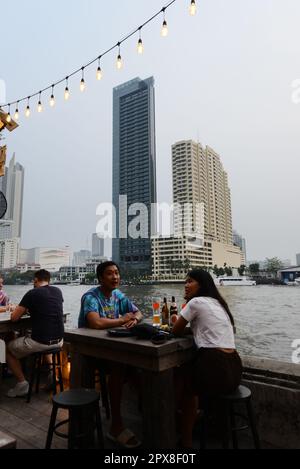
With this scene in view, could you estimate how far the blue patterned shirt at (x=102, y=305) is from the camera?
2.37 metres

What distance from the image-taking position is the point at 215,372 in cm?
183

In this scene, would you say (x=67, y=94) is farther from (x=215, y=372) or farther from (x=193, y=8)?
(x=215, y=372)

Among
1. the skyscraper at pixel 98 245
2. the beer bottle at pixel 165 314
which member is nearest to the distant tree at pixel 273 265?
the skyscraper at pixel 98 245

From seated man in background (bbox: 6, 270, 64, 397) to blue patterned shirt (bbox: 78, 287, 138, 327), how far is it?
77cm

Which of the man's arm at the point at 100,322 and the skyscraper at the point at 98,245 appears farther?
the skyscraper at the point at 98,245

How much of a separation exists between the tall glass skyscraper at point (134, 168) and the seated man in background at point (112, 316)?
7879 cm

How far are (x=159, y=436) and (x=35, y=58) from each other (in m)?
16.4

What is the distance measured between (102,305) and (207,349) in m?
0.98

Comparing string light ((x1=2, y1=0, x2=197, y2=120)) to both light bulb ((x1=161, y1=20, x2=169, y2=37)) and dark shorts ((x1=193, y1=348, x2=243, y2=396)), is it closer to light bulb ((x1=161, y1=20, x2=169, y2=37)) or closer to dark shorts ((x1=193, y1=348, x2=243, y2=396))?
light bulb ((x1=161, y1=20, x2=169, y2=37))

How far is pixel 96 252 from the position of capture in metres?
114

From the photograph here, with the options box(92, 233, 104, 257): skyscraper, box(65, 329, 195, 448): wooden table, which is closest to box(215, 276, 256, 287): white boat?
box(92, 233, 104, 257): skyscraper

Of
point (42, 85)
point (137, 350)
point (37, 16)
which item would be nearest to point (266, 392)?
point (137, 350)

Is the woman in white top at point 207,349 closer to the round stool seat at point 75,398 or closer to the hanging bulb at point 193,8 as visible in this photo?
the round stool seat at point 75,398
